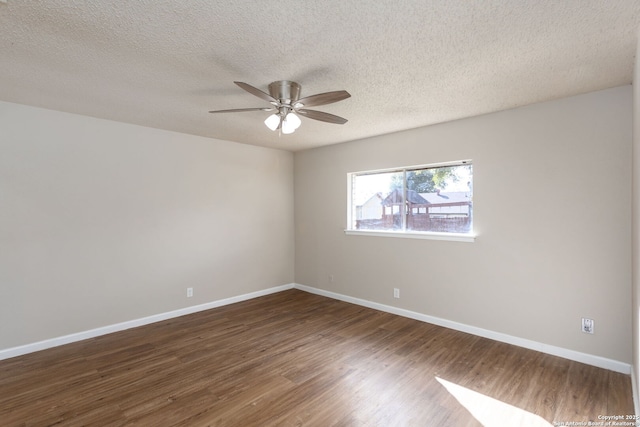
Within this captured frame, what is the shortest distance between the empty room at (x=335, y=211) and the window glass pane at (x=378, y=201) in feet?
0.11

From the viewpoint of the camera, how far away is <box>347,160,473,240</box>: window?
142 inches

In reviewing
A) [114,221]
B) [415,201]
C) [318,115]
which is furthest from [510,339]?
[114,221]

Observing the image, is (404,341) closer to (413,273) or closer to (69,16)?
(413,273)

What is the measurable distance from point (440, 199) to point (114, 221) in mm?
3903

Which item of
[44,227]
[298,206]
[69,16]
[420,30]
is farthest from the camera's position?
[298,206]

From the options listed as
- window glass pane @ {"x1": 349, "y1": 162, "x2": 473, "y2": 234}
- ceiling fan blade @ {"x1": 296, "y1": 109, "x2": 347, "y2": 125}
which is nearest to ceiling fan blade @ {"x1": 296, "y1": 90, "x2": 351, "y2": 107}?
ceiling fan blade @ {"x1": 296, "y1": 109, "x2": 347, "y2": 125}

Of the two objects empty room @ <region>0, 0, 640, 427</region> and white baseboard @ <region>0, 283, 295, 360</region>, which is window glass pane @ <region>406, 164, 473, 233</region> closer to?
empty room @ <region>0, 0, 640, 427</region>

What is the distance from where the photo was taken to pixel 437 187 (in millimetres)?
3830

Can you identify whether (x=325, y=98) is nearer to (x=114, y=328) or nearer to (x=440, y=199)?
(x=440, y=199)

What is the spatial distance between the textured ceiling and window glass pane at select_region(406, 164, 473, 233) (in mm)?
844

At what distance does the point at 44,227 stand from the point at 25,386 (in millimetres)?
1488

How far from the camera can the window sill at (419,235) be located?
3.48 m

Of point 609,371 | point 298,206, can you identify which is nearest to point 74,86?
point 298,206

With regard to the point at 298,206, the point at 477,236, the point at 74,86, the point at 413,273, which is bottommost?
the point at 413,273
